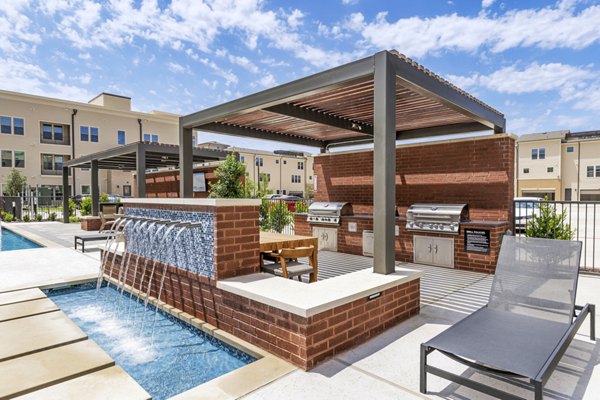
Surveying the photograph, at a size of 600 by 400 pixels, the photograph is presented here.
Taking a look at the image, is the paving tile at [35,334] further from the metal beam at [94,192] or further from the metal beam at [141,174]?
the metal beam at [94,192]

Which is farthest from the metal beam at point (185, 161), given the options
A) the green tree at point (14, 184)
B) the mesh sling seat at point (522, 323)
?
the green tree at point (14, 184)

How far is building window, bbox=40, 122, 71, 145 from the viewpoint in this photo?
100ft

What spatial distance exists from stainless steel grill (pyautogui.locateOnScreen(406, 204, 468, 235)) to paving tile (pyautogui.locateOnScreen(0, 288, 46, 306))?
6.31m

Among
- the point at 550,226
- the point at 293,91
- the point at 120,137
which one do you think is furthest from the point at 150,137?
the point at 550,226

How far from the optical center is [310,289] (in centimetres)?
325

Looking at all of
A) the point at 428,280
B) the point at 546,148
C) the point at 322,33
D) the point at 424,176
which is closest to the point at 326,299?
the point at 428,280

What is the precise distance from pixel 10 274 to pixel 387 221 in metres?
6.87

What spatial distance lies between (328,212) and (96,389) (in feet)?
21.7

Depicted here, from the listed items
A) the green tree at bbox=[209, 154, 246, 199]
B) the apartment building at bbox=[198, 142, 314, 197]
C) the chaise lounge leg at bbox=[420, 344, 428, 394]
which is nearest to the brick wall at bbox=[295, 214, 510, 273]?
the green tree at bbox=[209, 154, 246, 199]

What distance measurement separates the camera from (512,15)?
760cm

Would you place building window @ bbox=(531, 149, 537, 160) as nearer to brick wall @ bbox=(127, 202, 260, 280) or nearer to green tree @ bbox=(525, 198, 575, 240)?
green tree @ bbox=(525, 198, 575, 240)

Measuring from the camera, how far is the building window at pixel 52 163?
30828 mm

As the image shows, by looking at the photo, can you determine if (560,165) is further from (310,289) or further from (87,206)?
(87,206)

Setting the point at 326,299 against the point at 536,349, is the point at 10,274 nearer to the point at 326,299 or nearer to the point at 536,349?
the point at 326,299
